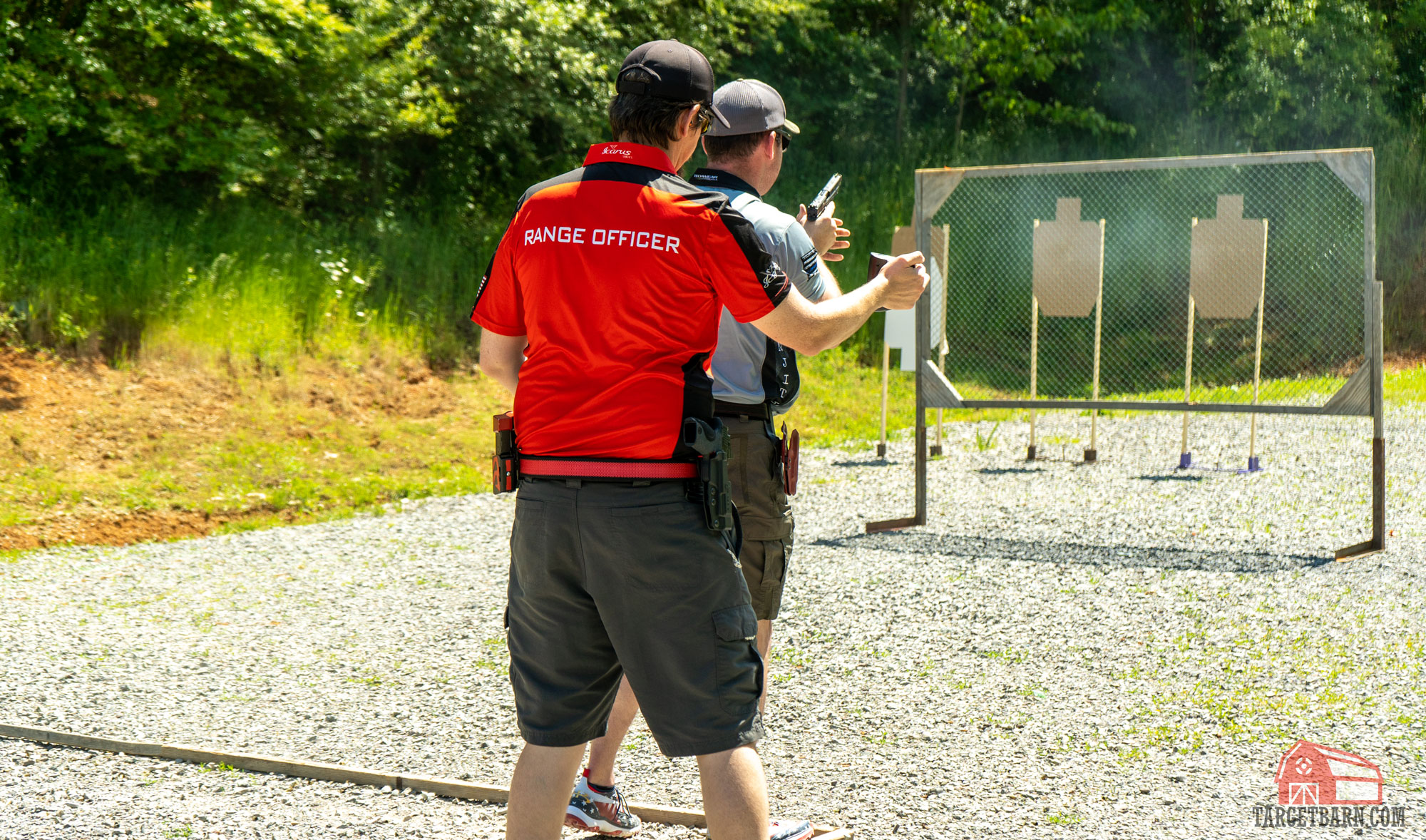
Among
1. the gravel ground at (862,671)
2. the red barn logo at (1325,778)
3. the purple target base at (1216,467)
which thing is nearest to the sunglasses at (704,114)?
the gravel ground at (862,671)

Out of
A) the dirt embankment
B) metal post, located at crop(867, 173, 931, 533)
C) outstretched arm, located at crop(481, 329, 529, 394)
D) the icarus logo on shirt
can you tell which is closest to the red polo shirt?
the icarus logo on shirt

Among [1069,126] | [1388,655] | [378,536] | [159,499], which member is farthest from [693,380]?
[1069,126]

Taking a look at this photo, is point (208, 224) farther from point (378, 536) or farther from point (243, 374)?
point (378, 536)

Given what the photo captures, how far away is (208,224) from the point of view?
13.0 meters

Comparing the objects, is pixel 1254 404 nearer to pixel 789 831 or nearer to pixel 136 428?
pixel 789 831

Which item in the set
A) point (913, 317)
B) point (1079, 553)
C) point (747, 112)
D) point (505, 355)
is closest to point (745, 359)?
point (747, 112)

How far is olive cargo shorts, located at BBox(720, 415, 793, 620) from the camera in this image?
3227mm

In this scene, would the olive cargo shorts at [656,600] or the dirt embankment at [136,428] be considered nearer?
the olive cargo shorts at [656,600]

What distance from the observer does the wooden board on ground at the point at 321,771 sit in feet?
11.0

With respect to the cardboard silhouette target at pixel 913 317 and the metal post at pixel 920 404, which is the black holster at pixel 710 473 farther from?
the cardboard silhouette target at pixel 913 317

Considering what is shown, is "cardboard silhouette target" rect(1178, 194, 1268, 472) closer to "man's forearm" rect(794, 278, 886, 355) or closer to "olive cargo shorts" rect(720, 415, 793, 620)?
"olive cargo shorts" rect(720, 415, 793, 620)

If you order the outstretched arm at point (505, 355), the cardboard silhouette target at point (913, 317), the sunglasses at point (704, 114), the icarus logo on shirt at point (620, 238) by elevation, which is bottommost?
the outstretched arm at point (505, 355)

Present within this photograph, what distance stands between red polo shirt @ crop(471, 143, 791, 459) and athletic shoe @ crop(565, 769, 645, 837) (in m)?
1.28

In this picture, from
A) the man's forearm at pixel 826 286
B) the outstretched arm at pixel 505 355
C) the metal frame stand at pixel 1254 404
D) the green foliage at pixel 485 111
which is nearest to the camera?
the outstretched arm at pixel 505 355
